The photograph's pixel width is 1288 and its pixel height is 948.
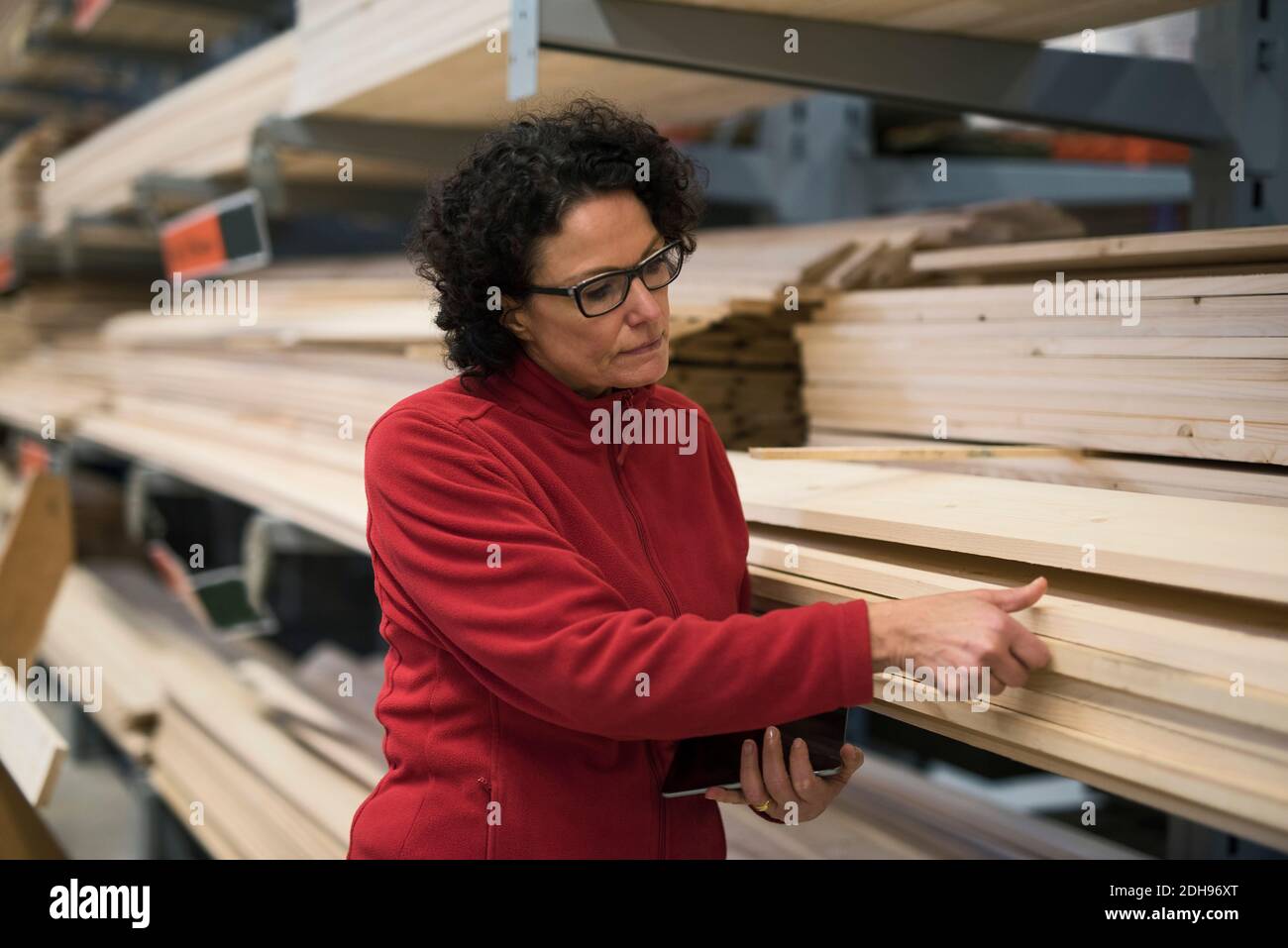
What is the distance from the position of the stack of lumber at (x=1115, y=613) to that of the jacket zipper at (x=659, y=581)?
143mm

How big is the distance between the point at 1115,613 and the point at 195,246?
2.24 meters

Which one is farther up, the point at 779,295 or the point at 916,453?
the point at 779,295

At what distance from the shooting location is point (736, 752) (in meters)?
1.37

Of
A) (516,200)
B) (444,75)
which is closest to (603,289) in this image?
(516,200)

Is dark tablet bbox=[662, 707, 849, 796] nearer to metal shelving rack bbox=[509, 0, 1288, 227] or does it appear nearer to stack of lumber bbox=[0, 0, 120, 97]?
metal shelving rack bbox=[509, 0, 1288, 227]

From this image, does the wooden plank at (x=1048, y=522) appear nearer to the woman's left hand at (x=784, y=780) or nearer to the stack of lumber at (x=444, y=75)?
the woman's left hand at (x=784, y=780)

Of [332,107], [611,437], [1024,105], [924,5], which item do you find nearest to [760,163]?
[332,107]

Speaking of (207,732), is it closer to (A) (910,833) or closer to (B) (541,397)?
(A) (910,833)

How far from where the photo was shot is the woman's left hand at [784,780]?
1.32 meters

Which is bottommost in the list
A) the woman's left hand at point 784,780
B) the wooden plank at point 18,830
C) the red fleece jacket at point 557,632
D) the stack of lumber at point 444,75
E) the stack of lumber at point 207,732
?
the stack of lumber at point 207,732

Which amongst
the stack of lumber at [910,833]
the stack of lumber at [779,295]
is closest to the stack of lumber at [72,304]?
the stack of lumber at [779,295]

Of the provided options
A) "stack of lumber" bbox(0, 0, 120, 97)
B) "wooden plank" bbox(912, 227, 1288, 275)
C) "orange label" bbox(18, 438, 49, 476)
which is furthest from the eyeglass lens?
"stack of lumber" bbox(0, 0, 120, 97)
